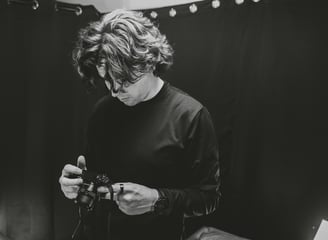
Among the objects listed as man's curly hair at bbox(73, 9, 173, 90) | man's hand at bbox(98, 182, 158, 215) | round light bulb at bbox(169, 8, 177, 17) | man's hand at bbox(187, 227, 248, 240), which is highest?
round light bulb at bbox(169, 8, 177, 17)

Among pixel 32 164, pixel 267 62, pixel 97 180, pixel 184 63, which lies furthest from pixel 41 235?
pixel 267 62

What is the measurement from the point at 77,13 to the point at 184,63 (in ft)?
2.13

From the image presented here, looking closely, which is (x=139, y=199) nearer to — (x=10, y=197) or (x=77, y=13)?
(x=10, y=197)

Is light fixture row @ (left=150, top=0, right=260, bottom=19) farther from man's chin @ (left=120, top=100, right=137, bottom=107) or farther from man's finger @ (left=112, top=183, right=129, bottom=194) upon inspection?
man's finger @ (left=112, top=183, right=129, bottom=194)

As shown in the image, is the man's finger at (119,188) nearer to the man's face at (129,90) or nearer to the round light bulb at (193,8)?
the man's face at (129,90)

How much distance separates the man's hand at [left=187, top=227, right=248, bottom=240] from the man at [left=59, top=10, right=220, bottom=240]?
1.25 ft

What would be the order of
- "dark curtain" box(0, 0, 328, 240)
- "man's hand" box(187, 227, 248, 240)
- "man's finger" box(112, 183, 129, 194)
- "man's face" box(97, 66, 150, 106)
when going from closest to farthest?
"man's finger" box(112, 183, 129, 194), "man's face" box(97, 66, 150, 106), "dark curtain" box(0, 0, 328, 240), "man's hand" box(187, 227, 248, 240)

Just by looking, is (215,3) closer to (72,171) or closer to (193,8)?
(193,8)

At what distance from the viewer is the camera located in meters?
0.84

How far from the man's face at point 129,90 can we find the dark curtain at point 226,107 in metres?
0.52

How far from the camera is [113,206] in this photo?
980 millimetres

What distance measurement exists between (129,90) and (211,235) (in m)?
0.79

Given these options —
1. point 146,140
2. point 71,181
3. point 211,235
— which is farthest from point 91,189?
point 211,235

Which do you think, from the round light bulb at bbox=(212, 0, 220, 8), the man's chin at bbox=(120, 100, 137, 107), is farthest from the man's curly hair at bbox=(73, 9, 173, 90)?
the round light bulb at bbox=(212, 0, 220, 8)
